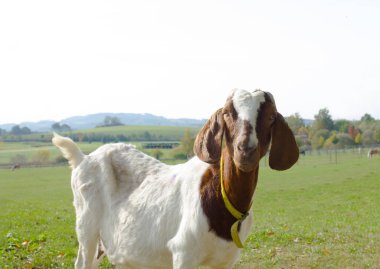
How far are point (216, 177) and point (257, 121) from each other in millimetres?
753

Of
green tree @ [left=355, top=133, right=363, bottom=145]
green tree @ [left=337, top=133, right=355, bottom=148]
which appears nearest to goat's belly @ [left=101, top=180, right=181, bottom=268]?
green tree @ [left=337, top=133, right=355, bottom=148]

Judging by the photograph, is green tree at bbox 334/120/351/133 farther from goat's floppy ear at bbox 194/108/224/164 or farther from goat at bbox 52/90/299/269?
goat's floppy ear at bbox 194/108/224/164

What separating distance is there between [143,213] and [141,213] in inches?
1.4

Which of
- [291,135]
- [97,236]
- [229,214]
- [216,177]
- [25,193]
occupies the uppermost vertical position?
[291,135]

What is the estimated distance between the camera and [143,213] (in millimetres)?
5516

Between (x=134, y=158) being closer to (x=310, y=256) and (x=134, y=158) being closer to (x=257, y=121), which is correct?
(x=257, y=121)

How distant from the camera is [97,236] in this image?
241 inches

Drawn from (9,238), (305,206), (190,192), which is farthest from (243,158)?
(305,206)

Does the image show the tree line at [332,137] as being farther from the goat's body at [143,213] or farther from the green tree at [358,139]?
the goat's body at [143,213]

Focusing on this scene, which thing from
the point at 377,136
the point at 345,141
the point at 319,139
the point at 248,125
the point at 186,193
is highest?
the point at 248,125

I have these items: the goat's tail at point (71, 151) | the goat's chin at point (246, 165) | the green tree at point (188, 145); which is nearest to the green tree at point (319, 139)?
the green tree at point (188, 145)

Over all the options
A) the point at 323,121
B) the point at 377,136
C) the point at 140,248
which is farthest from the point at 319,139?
the point at 140,248

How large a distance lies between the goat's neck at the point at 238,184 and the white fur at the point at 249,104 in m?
0.41

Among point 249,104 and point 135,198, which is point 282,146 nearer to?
point 249,104
